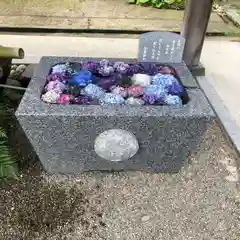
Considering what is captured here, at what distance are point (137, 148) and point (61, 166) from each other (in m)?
0.53

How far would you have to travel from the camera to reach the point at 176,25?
4836 millimetres

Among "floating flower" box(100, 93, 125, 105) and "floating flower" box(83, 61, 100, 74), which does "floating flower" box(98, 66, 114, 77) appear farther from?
"floating flower" box(100, 93, 125, 105)

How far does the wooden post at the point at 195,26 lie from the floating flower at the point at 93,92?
5.06ft

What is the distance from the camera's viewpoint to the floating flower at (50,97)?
6.54 ft

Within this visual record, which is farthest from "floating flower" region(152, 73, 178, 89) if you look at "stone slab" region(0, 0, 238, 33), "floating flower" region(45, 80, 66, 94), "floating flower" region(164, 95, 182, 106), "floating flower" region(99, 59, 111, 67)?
"stone slab" region(0, 0, 238, 33)

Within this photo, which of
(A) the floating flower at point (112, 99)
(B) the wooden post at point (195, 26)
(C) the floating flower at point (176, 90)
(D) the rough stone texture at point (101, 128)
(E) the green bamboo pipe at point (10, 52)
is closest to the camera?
(D) the rough stone texture at point (101, 128)

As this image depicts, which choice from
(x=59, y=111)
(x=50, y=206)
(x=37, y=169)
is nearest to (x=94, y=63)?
(x=59, y=111)

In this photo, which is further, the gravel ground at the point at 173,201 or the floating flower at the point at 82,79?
the floating flower at the point at 82,79

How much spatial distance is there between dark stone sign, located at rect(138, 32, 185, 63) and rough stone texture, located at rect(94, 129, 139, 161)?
73cm

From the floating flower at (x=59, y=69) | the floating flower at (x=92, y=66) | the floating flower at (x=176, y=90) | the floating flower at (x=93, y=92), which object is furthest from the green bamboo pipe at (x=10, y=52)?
the floating flower at (x=176, y=90)

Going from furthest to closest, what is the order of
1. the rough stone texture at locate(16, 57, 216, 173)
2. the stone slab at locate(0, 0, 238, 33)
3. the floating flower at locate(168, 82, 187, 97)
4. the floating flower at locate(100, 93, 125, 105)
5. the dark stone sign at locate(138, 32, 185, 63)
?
1. the stone slab at locate(0, 0, 238, 33)
2. the dark stone sign at locate(138, 32, 185, 63)
3. the floating flower at locate(168, 82, 187, 97)
4. the floating flower at locate(100, 93, 125, 105)
5. the rough stone texture at locate(16, 57, 216, 173)

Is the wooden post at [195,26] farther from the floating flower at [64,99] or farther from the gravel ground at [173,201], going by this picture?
the floating flower at [64,99]

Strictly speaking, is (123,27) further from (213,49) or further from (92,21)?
(213,49)

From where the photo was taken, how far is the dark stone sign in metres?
2.42
